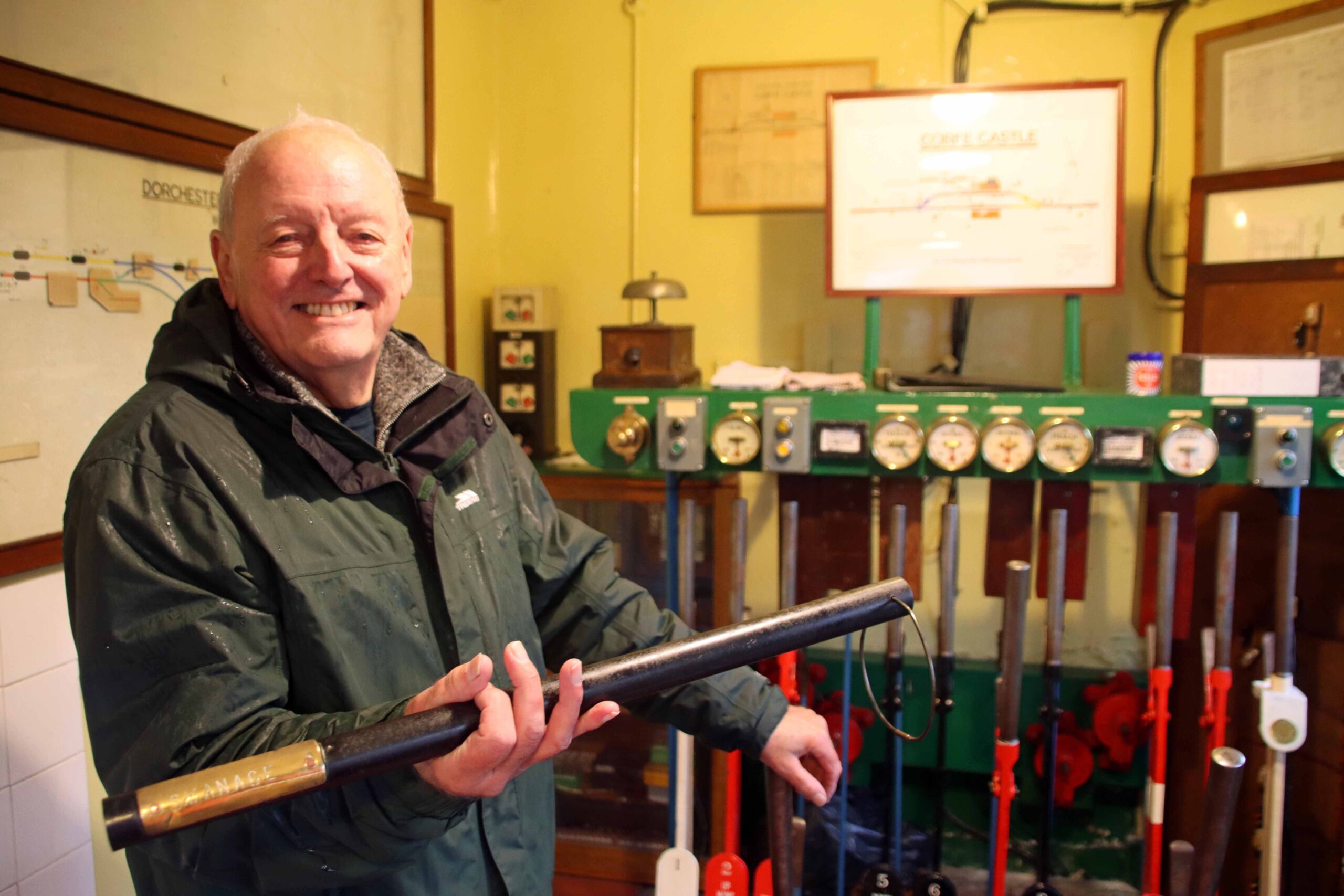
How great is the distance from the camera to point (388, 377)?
4.18ft

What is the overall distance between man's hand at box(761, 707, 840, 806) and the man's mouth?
0.85 metres

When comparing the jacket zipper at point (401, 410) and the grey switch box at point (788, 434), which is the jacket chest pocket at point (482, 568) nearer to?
the jacket zipper at point (401, 410)

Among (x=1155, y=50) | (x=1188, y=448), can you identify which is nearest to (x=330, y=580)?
(x=1188, y=448)

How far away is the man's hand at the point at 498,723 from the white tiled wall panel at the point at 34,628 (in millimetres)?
945

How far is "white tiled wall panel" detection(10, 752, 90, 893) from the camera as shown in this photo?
144 cm

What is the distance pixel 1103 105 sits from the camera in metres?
1.96

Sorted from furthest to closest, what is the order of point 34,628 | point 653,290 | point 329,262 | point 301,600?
1. point 653,290
2. point 34,628
3. point 329,262
4. point 301,600

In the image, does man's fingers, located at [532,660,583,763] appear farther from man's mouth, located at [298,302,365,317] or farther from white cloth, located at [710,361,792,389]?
white cloth, located at [710,361,792,389]

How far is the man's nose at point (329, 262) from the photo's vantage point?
110 cm

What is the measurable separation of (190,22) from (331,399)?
101cm

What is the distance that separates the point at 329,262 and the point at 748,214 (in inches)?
70.1

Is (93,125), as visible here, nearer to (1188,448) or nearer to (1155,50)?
(1188,448)

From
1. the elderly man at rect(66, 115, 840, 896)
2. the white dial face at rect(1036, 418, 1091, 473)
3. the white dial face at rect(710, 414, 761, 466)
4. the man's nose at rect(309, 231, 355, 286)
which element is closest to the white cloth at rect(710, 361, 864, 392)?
the white dial face at rect(710, 414, 761, 466)

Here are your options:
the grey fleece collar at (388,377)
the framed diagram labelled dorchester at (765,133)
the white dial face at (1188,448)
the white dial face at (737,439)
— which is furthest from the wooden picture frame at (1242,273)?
the grey fleece collar at (388,377)
